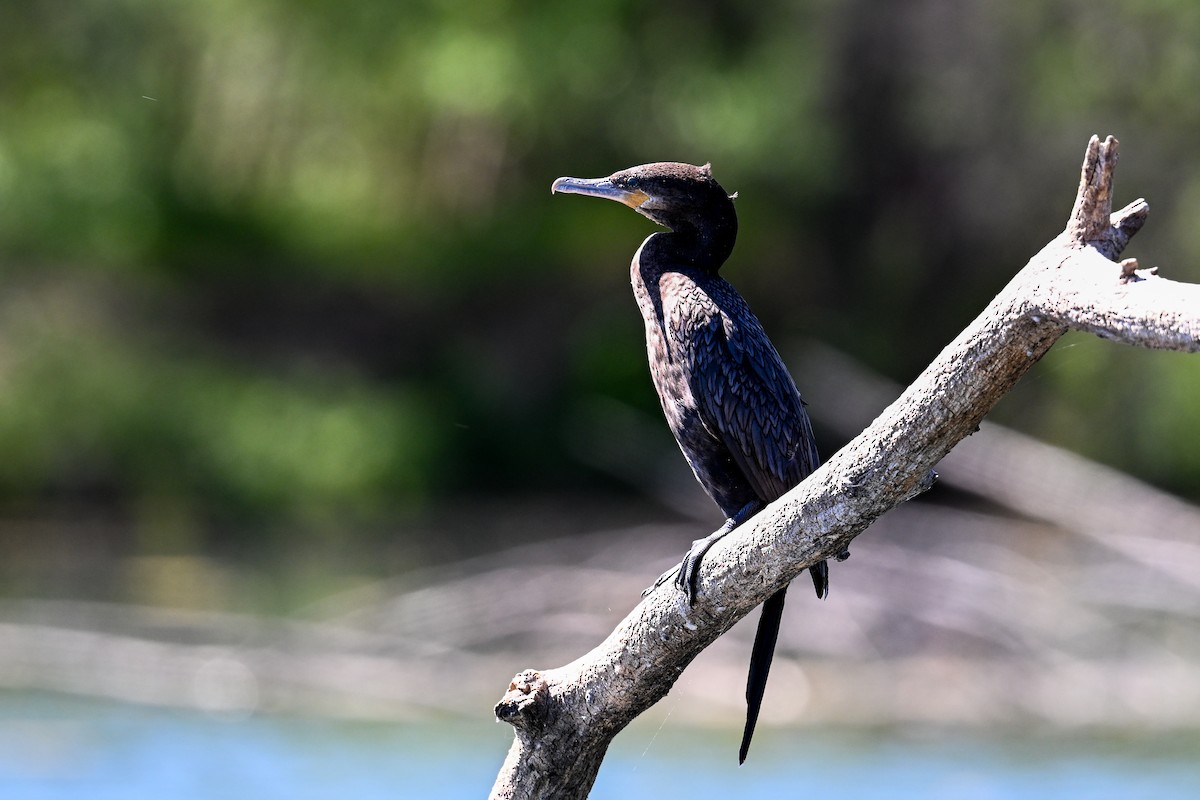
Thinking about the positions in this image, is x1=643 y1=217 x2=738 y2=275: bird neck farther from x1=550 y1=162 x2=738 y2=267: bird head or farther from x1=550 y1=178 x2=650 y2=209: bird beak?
x1=550 y1=178 x2=650 y2=209: bird beak

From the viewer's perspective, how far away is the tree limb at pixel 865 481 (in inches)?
94.3

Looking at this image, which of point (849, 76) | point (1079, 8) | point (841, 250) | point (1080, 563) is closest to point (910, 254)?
point (841, 250)

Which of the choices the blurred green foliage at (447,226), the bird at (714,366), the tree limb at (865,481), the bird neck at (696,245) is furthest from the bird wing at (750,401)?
the blurred green foliage at (447,226)

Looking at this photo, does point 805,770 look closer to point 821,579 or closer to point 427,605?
point 427,605

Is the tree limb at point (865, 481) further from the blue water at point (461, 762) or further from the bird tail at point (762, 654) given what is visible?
the blue water at point (461, 762)

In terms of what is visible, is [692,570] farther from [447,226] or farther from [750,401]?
[447,226]

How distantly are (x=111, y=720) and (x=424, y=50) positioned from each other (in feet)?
25.6

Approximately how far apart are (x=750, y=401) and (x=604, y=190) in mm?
667

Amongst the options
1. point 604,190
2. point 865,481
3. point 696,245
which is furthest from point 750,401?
point 865,481

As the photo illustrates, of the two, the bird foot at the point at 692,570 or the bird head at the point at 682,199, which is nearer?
the bird foot at the point at 692,570

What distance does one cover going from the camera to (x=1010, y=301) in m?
2.52

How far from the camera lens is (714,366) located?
3516 mm

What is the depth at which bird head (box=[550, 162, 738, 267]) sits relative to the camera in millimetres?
3641

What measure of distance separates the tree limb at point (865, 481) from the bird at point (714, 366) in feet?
0.71
